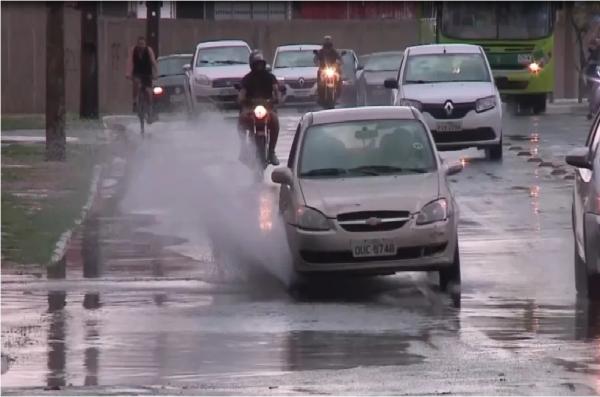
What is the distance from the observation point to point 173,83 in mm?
44156

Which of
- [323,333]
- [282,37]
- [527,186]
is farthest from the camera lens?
[282,37]

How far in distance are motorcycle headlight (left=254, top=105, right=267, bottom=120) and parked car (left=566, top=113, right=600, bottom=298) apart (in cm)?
1055

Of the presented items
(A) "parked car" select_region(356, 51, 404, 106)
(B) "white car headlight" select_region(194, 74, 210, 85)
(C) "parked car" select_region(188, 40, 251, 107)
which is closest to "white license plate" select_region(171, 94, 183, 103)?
(C) "parked car" select_region(188, 40, 251, 107)

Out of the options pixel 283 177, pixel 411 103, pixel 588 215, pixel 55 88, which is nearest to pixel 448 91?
pixel 411 103

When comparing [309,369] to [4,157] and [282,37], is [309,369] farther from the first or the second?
[282,37]

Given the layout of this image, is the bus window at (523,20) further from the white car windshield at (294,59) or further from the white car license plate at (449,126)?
the white car license plate at (449,126)

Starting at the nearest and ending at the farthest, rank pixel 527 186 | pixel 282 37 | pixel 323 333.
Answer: pixel 323 333 < pixel 527 186 < pixel 282 37

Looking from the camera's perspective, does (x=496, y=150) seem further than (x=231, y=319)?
Yes

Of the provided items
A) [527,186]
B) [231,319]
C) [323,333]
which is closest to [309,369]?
[323,333]

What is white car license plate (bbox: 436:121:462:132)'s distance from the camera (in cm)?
2706

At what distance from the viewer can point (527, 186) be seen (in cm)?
2341

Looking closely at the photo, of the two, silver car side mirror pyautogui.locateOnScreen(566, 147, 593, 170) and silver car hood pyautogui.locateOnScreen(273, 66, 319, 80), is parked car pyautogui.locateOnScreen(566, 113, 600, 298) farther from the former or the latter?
silver car hood pyautogui.locateOnScreen(273, 66, 319, 80)

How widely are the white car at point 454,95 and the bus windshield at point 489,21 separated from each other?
10.0 metres

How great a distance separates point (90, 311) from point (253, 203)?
294 inches
